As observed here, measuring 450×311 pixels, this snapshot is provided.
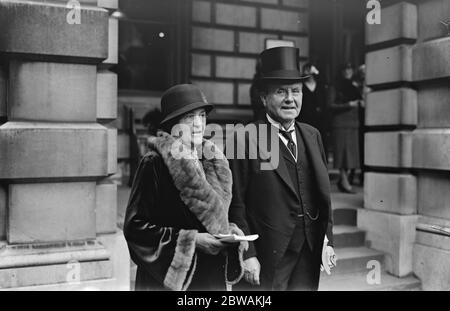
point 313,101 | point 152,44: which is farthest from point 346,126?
point 152,44

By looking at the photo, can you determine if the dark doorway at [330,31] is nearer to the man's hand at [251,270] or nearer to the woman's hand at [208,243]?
the man's hand at [251,270]

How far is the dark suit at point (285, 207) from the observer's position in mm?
2912

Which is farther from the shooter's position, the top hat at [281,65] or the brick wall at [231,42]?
the brick wall at [231,42]

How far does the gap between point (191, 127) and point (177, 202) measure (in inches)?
15.5

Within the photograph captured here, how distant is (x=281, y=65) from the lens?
9.66ft

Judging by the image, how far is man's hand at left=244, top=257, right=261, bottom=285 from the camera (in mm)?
2789

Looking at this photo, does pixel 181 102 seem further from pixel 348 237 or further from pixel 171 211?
→ pixel 348 237

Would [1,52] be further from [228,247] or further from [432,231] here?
[432,231]

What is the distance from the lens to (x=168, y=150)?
252 centimetres

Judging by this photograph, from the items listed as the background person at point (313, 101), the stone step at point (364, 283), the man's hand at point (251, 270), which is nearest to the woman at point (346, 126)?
the background person at point (313, 101)

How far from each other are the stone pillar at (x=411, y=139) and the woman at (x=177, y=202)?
3.63 m

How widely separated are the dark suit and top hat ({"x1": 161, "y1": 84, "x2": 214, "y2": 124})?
514 millimetres

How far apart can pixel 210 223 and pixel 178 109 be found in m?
0.60
